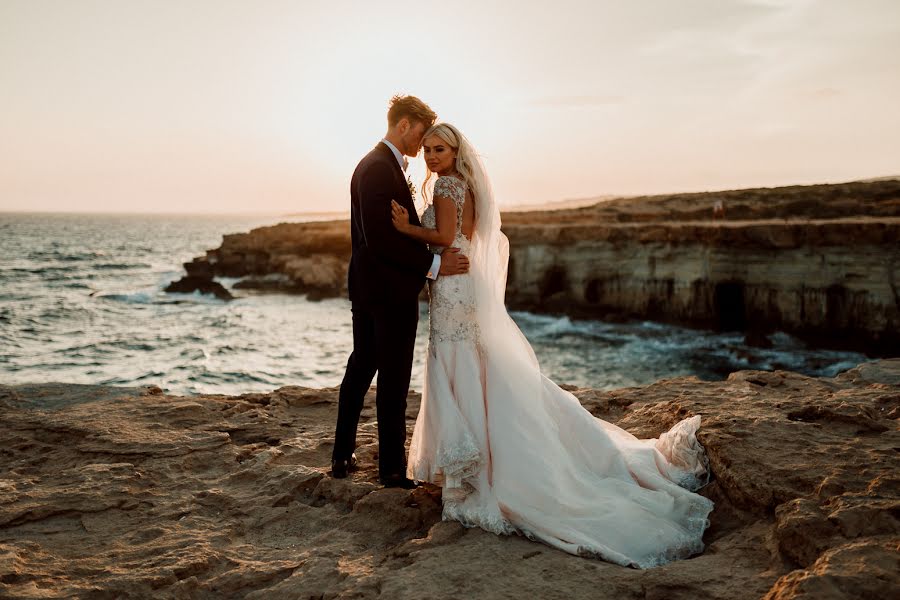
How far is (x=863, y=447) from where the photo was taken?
3.35 meters

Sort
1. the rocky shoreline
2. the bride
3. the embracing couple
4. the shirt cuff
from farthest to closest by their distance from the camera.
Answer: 1. the rocky shoreline
2. the shirt cuff
3. the embracing couple
4. the bride

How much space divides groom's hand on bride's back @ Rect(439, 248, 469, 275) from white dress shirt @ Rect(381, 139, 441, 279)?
30 millimetres

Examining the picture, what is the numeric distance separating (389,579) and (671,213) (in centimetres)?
3255

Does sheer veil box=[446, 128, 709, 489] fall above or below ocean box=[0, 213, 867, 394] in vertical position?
above

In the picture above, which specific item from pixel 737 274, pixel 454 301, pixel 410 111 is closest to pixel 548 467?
pixel 454 301

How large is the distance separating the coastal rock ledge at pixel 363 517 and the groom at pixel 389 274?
414 millimetres

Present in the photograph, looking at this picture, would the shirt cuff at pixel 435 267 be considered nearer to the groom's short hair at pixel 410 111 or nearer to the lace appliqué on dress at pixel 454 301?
the lace appliqué on dress at pixel 454 301

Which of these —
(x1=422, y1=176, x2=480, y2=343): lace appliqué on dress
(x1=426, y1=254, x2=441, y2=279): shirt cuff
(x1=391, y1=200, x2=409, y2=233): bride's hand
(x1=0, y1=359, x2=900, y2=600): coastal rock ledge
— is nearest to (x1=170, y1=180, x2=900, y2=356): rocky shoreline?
(x1=0, y1=359, x2=900, y2=600): coastal rock ledge

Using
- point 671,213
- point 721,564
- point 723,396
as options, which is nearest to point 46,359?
point 723,396

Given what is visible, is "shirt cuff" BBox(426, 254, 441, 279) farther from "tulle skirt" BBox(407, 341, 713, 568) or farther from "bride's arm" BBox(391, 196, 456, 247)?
"tulle skirt" BBox(407, 341, 713, 568)

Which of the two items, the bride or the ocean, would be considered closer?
the bride

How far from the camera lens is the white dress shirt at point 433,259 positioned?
12.2ft

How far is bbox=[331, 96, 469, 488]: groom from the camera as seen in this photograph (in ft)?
12.1

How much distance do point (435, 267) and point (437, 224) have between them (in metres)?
0.26
